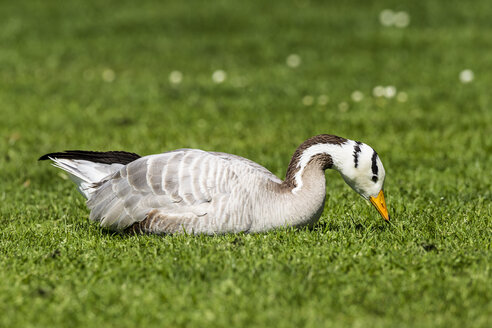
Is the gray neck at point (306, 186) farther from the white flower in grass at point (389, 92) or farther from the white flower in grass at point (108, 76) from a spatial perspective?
the white flower in grass at point (108, 76)

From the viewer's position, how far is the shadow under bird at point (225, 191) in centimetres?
563

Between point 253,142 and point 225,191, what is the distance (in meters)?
4.18

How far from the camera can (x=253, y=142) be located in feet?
32.1

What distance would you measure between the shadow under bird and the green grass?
0.16 m

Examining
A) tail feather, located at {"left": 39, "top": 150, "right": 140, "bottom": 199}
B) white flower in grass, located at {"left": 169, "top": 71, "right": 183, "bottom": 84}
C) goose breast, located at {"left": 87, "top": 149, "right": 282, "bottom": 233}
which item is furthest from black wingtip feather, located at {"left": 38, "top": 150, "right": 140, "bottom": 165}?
white flower in grass, located at {"left": 169, "top": 71, "right": 183, "bottom": 84}

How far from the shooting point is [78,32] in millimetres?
16688

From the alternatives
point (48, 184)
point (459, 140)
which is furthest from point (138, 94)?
point (459, 140)

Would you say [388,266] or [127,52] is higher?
[127,52]

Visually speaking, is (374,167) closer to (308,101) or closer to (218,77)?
(308,101)

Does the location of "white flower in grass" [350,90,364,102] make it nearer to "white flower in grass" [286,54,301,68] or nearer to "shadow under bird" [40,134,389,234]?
"white flower in grass" [286,54,301,68]

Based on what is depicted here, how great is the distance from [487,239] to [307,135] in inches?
187

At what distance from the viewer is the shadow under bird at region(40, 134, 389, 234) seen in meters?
5.63

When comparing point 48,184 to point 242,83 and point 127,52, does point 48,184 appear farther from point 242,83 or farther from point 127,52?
point 127,52

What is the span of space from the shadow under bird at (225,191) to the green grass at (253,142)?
6.3 inches
